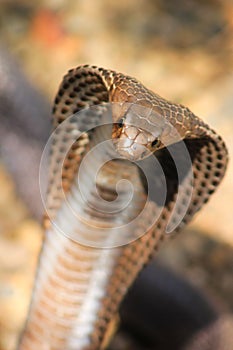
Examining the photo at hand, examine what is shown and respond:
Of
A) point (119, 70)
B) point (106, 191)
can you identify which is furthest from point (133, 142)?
point (119, 70)

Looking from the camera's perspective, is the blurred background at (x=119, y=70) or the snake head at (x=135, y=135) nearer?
the snake head at (x=135, y=135)

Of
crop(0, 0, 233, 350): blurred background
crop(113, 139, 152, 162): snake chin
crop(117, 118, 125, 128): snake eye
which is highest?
crop(117, 118, 125, 128): snake eye

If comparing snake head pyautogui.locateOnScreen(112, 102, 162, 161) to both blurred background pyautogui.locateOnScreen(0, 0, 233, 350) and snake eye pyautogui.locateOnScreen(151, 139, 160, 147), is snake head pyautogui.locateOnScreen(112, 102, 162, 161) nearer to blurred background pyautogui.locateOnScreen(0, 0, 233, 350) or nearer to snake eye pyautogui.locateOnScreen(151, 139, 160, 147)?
snake eye pyautogui.locateOnScreen(151, 139, 160, 147)

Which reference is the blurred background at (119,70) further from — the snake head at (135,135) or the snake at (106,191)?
the snake head at (135,135)

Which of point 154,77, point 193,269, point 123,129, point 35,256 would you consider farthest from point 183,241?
point 123,129

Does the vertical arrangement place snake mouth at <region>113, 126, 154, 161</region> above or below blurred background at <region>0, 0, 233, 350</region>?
above

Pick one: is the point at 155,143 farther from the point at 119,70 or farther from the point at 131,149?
the point at 119,70

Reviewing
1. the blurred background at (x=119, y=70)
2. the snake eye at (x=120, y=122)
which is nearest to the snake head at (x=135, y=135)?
the snake eye at (x=120, y=122)

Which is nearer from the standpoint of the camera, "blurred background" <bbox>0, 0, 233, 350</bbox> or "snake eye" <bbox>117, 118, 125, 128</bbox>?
"snake eye" <bbox>117, 118, 125, 128</bbox>

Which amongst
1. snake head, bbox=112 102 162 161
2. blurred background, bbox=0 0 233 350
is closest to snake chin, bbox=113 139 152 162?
snake head, bbox=112 102 162 161
